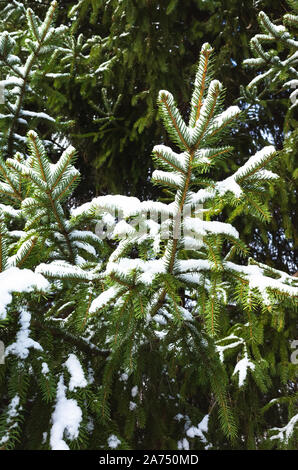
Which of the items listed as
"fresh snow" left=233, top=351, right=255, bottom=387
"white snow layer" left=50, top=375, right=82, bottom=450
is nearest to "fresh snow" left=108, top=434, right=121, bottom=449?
"white snow layer" left=50, top=375, right=82, bottom=450

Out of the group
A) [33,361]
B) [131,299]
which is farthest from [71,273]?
[33,361]

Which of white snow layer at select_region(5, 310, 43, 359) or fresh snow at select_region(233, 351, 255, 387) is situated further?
fresh snow at select_region(233, 351, 255, 387)

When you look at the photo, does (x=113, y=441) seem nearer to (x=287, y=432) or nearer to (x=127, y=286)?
(x=127, y=286)

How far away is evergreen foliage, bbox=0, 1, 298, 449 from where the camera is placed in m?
1.21

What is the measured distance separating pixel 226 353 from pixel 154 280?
5.84 feet

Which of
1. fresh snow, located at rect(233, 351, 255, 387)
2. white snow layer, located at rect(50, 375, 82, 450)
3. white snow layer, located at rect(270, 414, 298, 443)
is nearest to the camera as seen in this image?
white snow layer, located at rect(50, 375, 82, 450)

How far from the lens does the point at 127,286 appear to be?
1.29 metres

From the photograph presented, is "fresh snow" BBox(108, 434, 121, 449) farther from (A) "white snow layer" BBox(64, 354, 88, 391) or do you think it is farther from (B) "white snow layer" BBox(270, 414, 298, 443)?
(B) "white snow layer" BBox(270, 414, 298, 443)

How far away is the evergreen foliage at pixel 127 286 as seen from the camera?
1.21 m

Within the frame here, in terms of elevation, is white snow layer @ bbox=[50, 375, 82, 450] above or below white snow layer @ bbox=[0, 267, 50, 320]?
below

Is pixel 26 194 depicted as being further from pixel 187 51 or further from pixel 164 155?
pixel 187 51

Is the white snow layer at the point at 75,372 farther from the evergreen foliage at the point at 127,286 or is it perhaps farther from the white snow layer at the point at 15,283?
the white snow layer at the point at 15,283

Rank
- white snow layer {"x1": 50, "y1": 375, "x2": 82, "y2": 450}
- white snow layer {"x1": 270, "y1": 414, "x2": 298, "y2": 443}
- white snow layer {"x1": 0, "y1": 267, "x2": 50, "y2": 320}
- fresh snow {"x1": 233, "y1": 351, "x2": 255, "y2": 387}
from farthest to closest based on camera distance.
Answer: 1. white snow layer {"x1": 270, "y1": 414, "x2": 298, "y2": 443}
2. fresh snow {"x1": 233, "y1": 351, "x2": 255, "y2": 387}
3. white snow layer {"x1": 50, "y1": 375, "x2": 82, "y2": 450}
4. white snow layer {"x1": 0, "y1": 267, "x2": 50, "y2": 320}

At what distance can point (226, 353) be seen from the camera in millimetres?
2852
